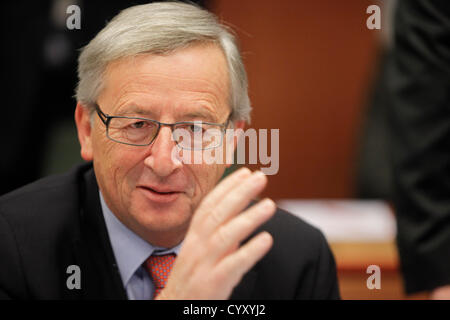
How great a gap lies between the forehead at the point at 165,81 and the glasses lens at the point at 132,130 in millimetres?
23

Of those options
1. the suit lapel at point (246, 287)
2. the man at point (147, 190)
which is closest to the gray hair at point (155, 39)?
the man at point (147, 190)

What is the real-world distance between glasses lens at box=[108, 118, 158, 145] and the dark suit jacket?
17cm

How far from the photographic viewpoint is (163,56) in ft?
3.43

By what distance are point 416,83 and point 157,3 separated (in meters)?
0.67

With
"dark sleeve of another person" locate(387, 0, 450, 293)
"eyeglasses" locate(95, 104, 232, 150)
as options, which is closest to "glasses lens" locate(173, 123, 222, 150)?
"eyeglasses" locate(95, 104, 232, 150)

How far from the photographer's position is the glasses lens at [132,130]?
1.06 m

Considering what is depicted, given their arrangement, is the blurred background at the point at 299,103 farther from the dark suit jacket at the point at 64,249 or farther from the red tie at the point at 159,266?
the red tie at the point at 159,266

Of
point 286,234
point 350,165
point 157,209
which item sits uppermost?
point 157,209

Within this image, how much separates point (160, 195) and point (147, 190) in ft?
0.08

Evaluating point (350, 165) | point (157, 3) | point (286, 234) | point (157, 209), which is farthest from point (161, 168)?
point (350, 165)

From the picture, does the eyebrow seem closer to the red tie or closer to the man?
the man

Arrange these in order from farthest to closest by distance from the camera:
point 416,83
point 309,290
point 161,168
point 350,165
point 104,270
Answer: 1. point 350,165
2. point 416,83
3. point 309,290
4. point 104,270
5. point 161,168
